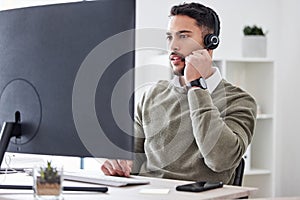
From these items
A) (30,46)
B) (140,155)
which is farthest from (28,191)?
(140,155)

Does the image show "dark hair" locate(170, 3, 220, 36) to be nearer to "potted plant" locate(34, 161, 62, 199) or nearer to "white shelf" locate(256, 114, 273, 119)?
"potted plant" locate(34, 161, 62, 199)

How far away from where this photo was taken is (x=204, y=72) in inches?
88.0

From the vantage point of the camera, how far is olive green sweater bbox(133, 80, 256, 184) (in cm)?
203

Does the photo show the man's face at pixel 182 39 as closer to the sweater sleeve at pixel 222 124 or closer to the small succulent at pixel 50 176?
the sweater sleeve at pixel 222 124

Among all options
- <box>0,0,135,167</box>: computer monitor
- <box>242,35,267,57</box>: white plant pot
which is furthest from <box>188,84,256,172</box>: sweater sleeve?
<box>242,35,267,57</box>: white plant pot

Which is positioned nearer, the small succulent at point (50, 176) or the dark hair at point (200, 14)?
the small succulent at point (50, 176)

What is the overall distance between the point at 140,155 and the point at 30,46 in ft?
2.70

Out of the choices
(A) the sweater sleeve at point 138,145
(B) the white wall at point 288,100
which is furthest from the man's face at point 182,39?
(B) the white wall at point 288,100

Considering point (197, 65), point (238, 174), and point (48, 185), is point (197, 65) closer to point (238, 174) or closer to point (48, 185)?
point (238, 174)

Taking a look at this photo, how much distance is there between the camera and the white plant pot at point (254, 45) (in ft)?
A: 13.1

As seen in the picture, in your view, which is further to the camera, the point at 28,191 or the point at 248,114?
the point at 248,114

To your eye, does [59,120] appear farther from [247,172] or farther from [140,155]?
[247,172]

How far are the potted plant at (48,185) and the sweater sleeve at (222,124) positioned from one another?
2.46ft

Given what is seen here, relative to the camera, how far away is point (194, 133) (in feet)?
6.91
